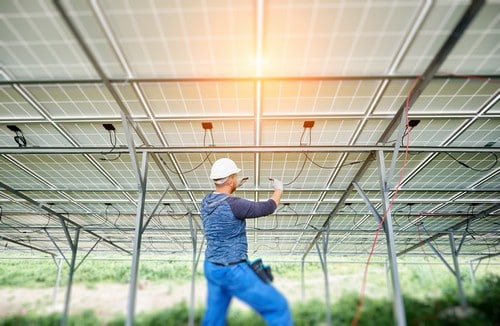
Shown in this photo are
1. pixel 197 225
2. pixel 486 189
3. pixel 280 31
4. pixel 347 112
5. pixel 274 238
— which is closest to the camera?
pixel 280 31

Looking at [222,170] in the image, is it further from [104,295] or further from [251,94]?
[104,295]

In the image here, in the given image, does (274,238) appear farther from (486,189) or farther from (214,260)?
(214,260)

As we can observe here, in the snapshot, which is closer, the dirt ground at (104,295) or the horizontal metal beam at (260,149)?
the horizontal metal beam at (260,149)

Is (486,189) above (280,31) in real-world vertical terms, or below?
below

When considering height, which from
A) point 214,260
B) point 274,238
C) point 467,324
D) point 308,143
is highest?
point 308,143

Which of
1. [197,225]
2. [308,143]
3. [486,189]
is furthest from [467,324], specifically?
[197,225]

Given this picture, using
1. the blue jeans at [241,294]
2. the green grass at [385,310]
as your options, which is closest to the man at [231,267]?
the blue jeans at [241,294]

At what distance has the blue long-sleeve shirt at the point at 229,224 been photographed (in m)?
3.61

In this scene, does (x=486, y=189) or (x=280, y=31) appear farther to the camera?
(x=486, y=189)

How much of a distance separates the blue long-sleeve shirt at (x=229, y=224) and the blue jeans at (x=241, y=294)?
6.1 inches

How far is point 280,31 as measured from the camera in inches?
183

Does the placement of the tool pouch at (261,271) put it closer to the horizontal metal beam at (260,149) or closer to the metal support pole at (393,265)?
the metal support pole at (393,265)

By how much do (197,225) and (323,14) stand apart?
1256cm

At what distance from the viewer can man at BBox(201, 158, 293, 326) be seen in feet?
10.4
